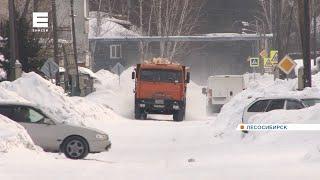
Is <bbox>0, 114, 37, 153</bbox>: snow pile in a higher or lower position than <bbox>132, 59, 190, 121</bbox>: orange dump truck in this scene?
higher

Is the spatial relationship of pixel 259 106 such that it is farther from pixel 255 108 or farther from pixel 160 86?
pixel 160 86

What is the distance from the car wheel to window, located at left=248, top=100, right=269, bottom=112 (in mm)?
5910

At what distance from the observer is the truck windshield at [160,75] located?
3612cm

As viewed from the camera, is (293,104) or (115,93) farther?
(115,93)

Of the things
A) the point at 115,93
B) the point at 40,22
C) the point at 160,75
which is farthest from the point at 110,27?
the point at 160,75

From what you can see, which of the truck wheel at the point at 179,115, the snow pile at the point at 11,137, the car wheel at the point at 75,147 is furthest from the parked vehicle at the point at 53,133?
the truck wheel at the point at 179,115

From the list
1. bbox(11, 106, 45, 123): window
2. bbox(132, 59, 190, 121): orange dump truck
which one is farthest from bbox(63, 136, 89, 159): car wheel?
bbox(132, 59, 190, 121): orange dump truck

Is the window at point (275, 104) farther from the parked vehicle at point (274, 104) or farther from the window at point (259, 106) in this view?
the window at point (259, 106)

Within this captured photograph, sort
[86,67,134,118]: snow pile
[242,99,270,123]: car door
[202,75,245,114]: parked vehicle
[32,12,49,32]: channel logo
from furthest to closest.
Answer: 1. [32,12,49,32]: channel logo
2. [86,67,134,118]: snow pile
3. [202,75,245,114]: parked vehicle
4. [242,99,270,123]: car door

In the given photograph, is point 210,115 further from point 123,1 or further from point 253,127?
point 123,1

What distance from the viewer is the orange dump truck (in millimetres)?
36125

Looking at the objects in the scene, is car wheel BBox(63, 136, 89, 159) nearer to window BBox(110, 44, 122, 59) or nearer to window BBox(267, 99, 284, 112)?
window BBox(267, 99, 284, 112)

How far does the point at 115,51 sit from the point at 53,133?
217 ft

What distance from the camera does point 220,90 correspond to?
44375 mm
